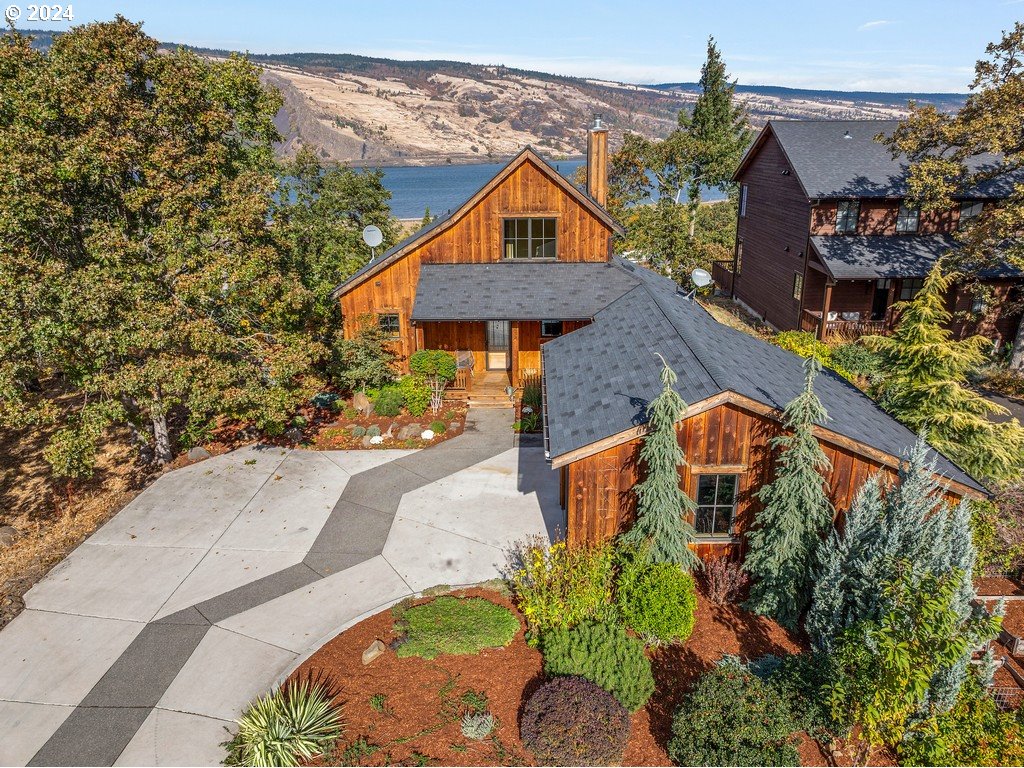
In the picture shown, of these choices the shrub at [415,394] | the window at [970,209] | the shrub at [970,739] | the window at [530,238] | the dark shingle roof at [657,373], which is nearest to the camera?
the shrub at [970,739]

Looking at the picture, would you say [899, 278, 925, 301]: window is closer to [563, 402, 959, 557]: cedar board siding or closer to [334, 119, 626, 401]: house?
[334, 119, 626, 401]: house

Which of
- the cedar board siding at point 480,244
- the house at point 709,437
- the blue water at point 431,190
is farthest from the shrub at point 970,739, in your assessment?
the blue water at point 431,190

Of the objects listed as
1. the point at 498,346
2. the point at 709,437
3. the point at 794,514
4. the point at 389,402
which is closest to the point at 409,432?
the point at 389,402

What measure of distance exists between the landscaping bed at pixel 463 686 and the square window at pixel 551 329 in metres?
11.9

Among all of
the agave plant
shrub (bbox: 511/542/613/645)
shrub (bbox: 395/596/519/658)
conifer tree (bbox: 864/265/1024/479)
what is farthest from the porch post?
the agave plant

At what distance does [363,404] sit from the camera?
20.2 meters

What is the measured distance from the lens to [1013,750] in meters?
7.23

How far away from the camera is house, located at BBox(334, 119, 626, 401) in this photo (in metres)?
20.3

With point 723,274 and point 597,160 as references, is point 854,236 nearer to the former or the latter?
point 723,274

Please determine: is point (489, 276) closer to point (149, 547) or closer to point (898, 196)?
point (149, 547)

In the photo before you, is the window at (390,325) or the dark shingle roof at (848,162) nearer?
the window at (390,325)

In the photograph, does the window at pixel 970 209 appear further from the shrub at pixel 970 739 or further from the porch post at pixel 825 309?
the shrub at pixel 970 739

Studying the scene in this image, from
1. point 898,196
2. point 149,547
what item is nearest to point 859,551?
point 149,547

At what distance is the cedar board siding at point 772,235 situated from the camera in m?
28.0
